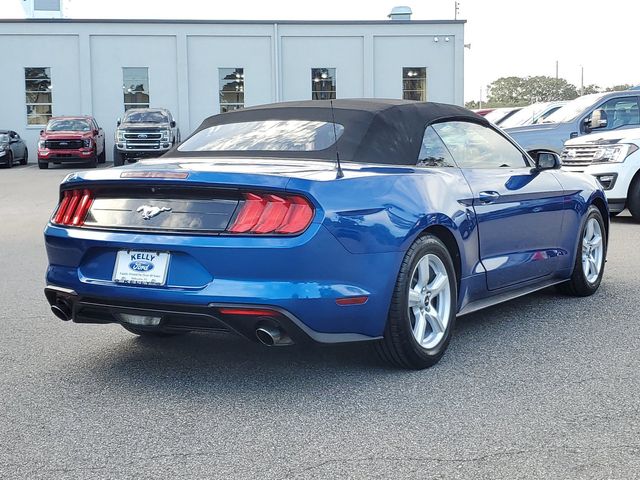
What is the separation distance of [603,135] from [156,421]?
1086 cm

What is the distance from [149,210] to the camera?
184 inches

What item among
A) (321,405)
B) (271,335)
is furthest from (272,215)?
(321,405)

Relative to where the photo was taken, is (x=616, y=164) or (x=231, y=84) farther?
(x=231, y=84)

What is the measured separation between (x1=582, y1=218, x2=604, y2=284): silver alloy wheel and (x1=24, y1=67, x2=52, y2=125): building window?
33371 mm

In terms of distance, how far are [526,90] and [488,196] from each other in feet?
447

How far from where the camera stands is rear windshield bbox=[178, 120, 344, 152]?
212 inches

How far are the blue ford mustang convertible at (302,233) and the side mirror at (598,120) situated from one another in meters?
10.5

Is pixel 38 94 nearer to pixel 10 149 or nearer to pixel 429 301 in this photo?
pixel 10 149

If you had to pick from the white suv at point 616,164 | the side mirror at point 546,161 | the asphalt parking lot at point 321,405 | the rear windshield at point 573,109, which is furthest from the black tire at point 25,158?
the side mirror at point 546,161

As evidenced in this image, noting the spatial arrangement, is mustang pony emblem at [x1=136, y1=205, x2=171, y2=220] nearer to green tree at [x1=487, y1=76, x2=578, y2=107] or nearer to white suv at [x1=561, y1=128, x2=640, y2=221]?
white suv at [x1=561, y1=128, x2=640, y2=221]

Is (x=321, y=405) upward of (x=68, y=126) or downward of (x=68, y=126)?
downward

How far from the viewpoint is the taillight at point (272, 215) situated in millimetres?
4398

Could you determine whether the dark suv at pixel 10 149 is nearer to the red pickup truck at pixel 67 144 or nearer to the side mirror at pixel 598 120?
the red pickup truck at pixel 67 144

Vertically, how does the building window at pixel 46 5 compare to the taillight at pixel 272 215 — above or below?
above
